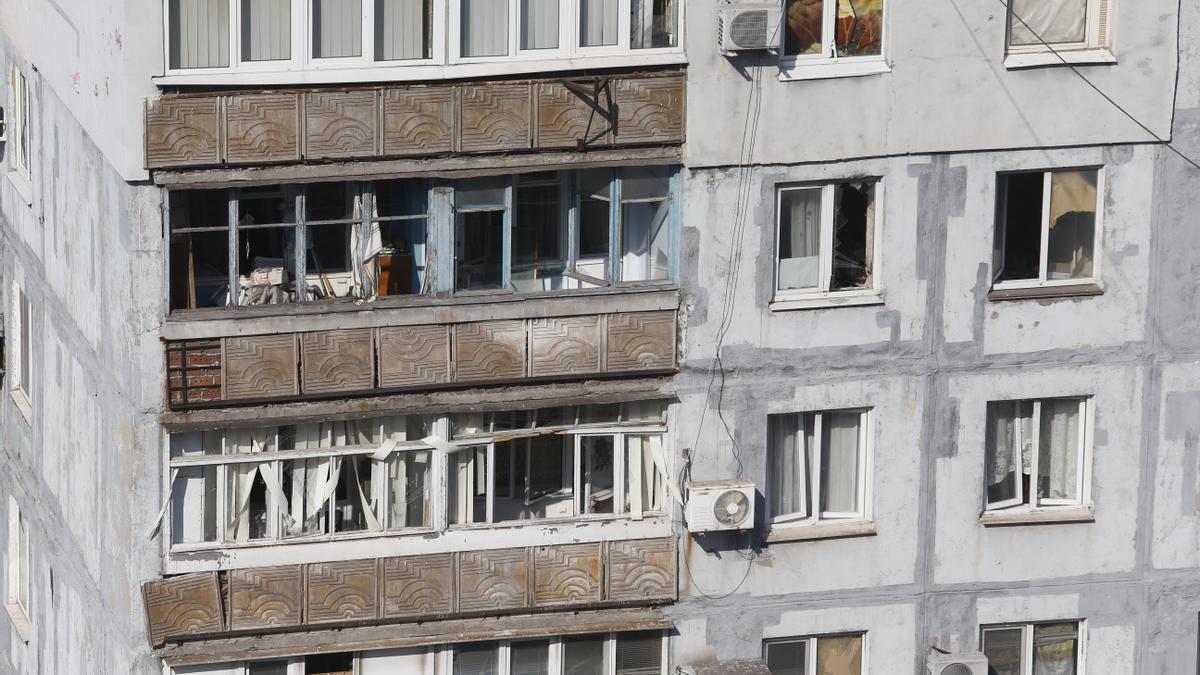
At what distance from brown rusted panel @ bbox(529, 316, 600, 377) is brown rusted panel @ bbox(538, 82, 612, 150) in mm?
2102

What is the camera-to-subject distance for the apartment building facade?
3003 cm

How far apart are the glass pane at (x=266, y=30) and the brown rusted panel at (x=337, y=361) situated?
127 inches

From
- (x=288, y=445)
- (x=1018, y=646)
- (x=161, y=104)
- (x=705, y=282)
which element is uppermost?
(x=161, y=104)

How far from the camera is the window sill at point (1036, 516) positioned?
32.4 metres

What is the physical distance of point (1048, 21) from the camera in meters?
31.5

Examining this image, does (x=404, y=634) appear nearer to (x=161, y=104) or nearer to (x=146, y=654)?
(x=146, y=654)

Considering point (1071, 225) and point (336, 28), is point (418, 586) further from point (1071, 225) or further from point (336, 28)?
point (1071, 225)

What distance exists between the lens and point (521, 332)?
30891mm

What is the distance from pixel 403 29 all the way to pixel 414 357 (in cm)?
375

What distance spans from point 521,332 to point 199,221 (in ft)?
12.8

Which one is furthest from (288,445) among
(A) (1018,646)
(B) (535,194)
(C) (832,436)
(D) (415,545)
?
(A) (1018,646)

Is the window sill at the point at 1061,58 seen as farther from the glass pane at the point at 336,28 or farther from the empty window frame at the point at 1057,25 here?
the glass pane at the point at 336,28

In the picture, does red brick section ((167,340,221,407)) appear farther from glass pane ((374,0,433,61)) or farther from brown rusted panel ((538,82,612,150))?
brown rusted panel ((538,82,612,150))

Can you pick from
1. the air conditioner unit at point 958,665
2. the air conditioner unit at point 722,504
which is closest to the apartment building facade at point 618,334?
the air conditioner unit at point 722,504
